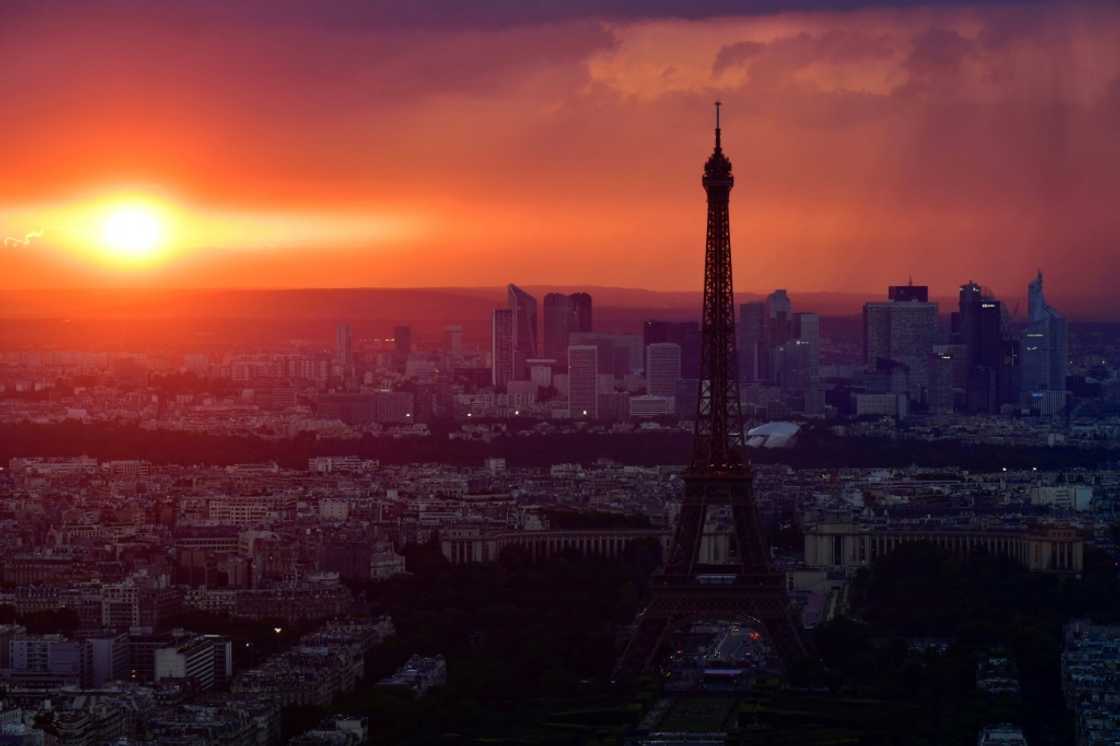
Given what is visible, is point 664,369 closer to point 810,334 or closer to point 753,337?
point 753,337

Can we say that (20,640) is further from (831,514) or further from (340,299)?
(340,299)

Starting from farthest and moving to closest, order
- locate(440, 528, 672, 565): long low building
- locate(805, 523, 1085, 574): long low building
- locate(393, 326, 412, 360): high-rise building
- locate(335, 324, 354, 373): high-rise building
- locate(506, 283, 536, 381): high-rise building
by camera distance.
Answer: locate(393, 326, 412, 360): high-rise building → locate(335, 324, 354, 373): high-rise building → locate(506, 283, 536, 381): high-rise building → locate(440, 528, 672, 565): long low building → locate(805, 523, 1085, 574): long low building

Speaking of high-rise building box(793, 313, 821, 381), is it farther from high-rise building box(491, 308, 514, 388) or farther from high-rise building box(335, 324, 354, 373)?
high-rise building box(335, 324, 354, 373)

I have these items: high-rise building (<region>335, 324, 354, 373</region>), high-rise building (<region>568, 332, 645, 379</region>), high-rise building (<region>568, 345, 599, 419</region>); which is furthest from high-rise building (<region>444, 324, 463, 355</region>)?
high-rise building (<region>568, 345, 599, 419</region>)

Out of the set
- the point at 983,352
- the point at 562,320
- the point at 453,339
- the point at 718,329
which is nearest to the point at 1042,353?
the point at 983,352

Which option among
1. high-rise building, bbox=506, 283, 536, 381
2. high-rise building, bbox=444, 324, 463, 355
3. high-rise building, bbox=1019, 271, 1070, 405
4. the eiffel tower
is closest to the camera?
the eiffel tower

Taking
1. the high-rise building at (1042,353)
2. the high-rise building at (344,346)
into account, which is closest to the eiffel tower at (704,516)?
the high-rise building at (1042,353)
